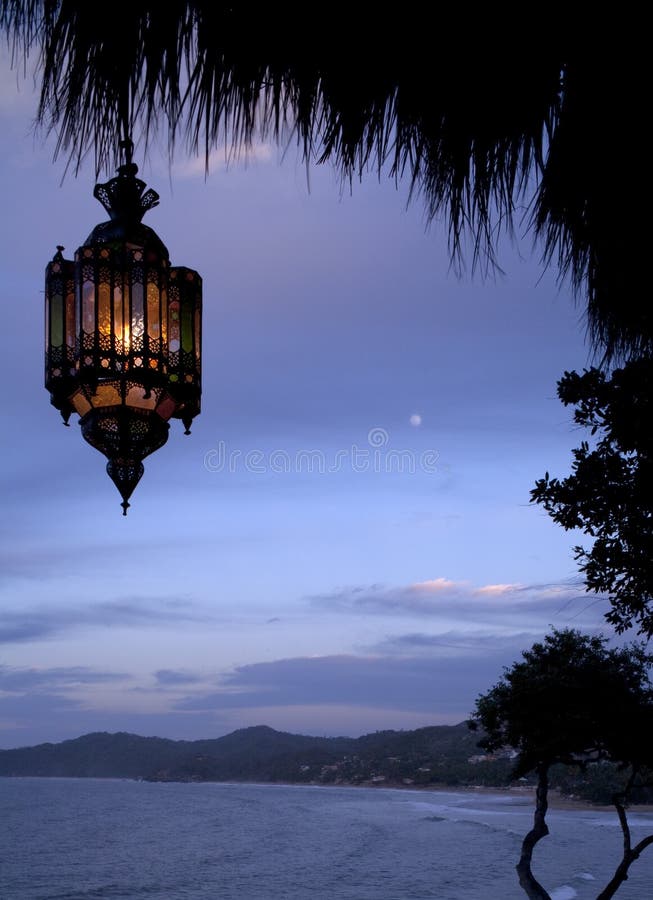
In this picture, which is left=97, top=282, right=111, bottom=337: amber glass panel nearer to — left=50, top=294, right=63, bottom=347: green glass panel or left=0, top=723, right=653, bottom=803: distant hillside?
left=50, top=294, right=63, bottom=347: green glass panel

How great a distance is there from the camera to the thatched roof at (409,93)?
238cm

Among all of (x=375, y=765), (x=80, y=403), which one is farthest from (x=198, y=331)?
(x=375, y=765)

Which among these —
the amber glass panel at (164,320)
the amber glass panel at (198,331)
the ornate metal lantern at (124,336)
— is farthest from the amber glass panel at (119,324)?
the amber glass panel at (198,331)

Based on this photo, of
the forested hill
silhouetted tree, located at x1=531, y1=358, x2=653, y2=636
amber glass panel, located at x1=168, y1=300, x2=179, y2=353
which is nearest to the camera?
amber glass panel, located at x1=168, y1=300, x2=179, y2=353

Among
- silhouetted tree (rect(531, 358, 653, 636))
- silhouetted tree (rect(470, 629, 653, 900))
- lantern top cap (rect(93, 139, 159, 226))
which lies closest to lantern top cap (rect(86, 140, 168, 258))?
lantern top cap (rect(93, 139, 159, 226))

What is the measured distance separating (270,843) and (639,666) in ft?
154

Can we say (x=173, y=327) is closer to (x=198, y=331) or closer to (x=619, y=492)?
(x=198, y=331)

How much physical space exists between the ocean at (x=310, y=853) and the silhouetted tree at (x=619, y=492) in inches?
999

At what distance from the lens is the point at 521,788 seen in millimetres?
98375

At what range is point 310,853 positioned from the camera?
48250 mm

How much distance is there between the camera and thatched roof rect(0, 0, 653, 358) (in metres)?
2.38

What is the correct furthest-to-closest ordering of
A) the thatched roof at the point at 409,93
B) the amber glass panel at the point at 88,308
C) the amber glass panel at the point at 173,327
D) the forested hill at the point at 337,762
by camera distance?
the forested hill at the point at 337,762 < the amber glass panel at the point at 173,327 < the amber glass panel at the point at 88,308 < the thatched roof at the point at 409,93

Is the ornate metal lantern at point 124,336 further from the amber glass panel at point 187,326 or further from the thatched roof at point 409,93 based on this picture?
the thatched roof at point 409,93

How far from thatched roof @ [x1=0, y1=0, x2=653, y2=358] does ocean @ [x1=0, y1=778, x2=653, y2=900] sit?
26848 mm
